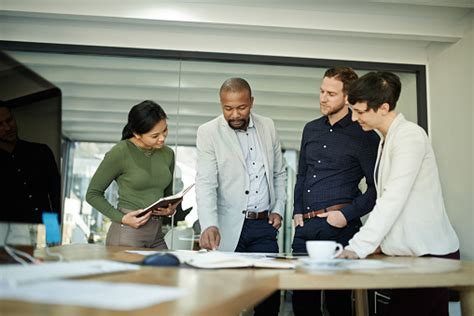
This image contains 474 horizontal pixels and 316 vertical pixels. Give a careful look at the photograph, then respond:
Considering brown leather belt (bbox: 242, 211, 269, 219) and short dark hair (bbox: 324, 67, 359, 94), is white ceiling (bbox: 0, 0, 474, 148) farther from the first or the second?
brown leather belt (bbox: 242, 211, 269, 219)

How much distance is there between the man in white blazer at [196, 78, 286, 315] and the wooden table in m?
1.15

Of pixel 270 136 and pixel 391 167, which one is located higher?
pixel 270 136

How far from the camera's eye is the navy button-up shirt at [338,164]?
2275 mm

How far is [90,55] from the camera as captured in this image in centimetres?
404

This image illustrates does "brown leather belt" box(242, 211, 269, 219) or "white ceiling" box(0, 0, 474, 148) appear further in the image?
"white ceiling" box(0, 0, 474, 148)

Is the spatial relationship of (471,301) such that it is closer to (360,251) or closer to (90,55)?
(360,251)

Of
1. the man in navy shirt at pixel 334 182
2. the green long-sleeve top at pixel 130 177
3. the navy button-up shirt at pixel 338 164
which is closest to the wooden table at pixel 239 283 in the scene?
the man in navy shirt at pixel 334 182

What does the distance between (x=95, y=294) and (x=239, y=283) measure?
0.95 feet

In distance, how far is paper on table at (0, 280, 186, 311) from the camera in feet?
1.90

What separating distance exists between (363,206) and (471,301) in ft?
2.64

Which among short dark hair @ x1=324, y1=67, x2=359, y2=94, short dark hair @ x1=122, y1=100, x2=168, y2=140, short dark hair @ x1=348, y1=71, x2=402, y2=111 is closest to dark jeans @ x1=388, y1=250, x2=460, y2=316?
short dark hair @ x1=348, y1=71, x2=402, y2=111

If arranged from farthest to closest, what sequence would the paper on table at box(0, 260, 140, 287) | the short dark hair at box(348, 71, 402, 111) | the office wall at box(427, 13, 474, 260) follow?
the office wall at box(427, 13, 474, 260) < the short dark hair at box(348, 71, 402, 111) < the paper on table at box(0, 260, 140, 287)

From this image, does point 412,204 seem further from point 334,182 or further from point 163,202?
point 163,202

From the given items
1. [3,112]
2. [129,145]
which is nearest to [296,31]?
[129,145]
